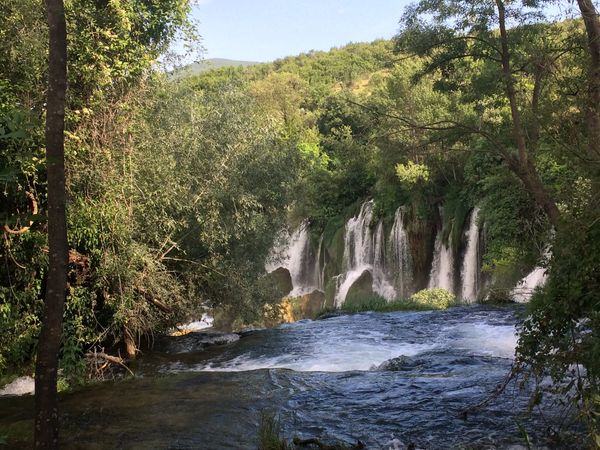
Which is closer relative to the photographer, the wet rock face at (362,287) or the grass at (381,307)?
the grass at (381,307)

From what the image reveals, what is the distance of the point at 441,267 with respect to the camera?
88.3ft

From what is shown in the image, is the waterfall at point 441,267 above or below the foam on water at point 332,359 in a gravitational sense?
above

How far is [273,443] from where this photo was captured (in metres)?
5.77

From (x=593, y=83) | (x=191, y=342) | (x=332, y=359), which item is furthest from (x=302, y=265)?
(x=593, y=83)

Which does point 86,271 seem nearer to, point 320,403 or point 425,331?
point 320,403

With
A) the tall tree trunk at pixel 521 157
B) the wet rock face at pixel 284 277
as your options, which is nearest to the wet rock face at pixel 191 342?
the tall tree trunk at pixel 521 157

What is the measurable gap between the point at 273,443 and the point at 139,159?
7.41m

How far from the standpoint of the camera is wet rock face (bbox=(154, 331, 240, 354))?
14195mm

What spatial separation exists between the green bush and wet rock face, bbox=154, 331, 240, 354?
29.3 ft

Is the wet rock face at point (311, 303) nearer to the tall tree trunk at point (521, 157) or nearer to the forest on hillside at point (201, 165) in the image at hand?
the forest on hillside at point (201, 165)

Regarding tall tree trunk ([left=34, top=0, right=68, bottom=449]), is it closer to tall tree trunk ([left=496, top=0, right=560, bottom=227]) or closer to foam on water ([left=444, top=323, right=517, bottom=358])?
tall tree trunk ([left=496, top=0, right=560, bottom=227])

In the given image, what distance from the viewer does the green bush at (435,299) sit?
2128 cm

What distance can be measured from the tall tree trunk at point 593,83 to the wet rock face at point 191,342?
1118 centimetres

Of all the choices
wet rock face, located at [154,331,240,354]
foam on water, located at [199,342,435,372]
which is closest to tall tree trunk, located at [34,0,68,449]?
foam on water, located at [199,342,435,372]
